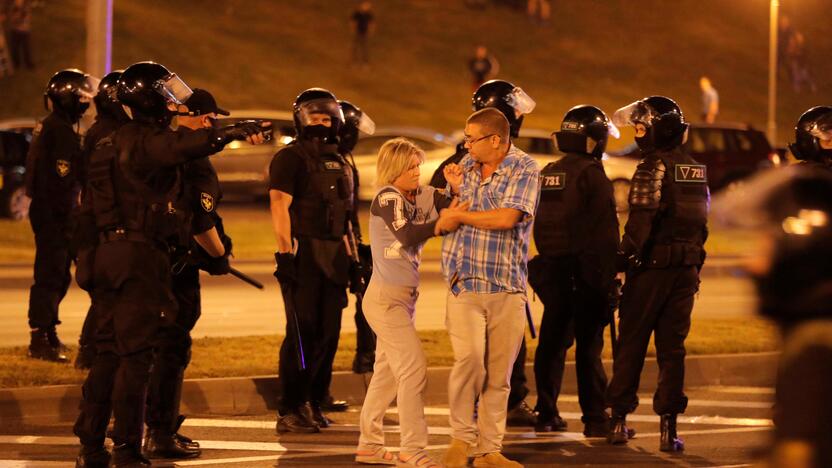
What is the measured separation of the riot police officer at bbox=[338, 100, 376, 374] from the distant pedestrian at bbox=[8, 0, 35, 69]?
26.0 meters

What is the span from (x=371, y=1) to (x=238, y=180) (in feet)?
88.4

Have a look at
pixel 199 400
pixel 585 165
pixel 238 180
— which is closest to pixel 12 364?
pixel 199 400

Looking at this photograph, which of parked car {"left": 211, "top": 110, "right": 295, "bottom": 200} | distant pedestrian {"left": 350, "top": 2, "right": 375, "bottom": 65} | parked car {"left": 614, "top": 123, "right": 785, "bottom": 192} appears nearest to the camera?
parked car {"left": 211, "top": 110, "right": 295, "bottom": 200}

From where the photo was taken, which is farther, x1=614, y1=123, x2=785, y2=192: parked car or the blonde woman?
x1=614, y1=123, x2=785, y2=192: parked car

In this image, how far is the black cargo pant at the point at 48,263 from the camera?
34.8 ft

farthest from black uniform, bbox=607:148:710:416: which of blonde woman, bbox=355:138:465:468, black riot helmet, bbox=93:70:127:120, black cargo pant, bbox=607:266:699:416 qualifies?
black riot helmet, bbox=93:70:127:120

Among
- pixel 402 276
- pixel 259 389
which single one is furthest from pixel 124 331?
pixel 259 389

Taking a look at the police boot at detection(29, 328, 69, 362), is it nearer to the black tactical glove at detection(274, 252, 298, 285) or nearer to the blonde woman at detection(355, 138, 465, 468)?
the black tactical glove at detection(274, 252, 298, 285)

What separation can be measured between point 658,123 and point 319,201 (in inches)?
82.2

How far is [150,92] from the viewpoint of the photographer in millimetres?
7293

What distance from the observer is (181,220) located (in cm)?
743

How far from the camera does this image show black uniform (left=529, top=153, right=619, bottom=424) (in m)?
8.77

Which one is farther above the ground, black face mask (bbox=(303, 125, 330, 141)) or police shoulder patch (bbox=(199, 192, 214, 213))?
black face mask (bbox=(303, 125, 330, 141))

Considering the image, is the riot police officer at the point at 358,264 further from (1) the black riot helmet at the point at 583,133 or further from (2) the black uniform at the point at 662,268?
(2) the black uniform at the point at 662,268
